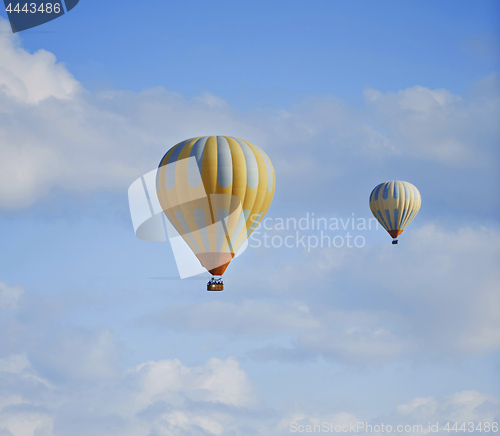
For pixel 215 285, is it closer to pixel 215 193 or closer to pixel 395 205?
pixel 215 193

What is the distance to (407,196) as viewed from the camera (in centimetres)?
7100

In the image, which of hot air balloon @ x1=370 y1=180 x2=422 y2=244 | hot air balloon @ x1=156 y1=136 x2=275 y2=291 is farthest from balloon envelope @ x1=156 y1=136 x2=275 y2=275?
hot air balloon @ x1=370 y1=180 x2=422 y2=244

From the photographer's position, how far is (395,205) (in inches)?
2785

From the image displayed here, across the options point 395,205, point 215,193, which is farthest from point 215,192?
point 395,205

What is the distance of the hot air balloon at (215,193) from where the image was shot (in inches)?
1865

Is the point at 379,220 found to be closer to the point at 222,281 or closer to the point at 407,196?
the point at 407,196

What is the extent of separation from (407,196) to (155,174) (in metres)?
30.0

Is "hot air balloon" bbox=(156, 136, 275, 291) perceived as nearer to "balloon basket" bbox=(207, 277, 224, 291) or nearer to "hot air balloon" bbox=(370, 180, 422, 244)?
"balloon basket" bbox=(207, 277, 224, 291)

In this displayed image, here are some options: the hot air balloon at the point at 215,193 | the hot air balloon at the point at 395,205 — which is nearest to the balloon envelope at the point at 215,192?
the hot air balloon at the point at 215,193

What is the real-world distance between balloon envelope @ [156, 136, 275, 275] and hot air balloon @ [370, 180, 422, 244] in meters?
24.2

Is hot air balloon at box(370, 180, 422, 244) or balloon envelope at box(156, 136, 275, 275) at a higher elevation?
hot air balloon at box(370, 180, 422, 244)

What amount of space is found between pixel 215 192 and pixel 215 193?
7 cm

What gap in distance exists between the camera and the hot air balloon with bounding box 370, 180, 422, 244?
70.8 meters

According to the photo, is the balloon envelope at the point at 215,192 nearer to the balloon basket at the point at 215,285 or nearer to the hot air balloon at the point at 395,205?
the balloon basket at the point at 215,285
